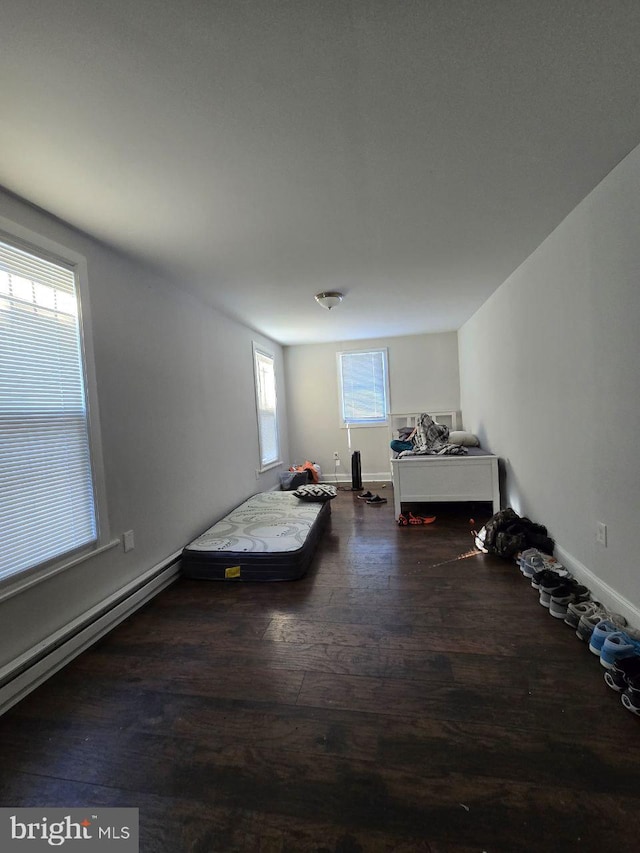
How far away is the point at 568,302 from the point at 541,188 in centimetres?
69

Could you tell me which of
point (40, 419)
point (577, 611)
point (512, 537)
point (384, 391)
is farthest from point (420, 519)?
point (40, 419)

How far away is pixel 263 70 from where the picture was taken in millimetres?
1148

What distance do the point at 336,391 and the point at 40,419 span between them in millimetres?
4432

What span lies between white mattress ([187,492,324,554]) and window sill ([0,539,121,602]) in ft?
2.89

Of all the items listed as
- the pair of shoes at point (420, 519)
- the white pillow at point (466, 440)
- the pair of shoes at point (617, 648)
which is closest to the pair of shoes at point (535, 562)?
the pair of shoes at point (617, 648)

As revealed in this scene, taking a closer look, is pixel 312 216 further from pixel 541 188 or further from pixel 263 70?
pixel 541 188

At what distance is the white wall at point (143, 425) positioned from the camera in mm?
1805

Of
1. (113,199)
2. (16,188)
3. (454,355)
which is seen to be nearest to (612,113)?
(113,199)

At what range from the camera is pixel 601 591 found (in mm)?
1927

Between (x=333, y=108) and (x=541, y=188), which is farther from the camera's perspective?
(x=541, y=188)

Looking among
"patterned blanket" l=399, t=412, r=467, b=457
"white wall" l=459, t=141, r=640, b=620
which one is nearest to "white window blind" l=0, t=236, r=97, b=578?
"white wall" l=459, t=141, r=640, b=620

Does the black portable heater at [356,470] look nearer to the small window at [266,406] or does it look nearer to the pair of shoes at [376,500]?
the pair of shoes at [376,500]

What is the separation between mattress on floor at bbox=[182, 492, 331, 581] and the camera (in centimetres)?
254

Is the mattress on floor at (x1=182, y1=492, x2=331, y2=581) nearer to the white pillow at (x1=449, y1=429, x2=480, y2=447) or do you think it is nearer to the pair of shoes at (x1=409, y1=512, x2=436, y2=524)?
the pair of shoes at (x1=409, y1=512, x2=436, y2=524)
